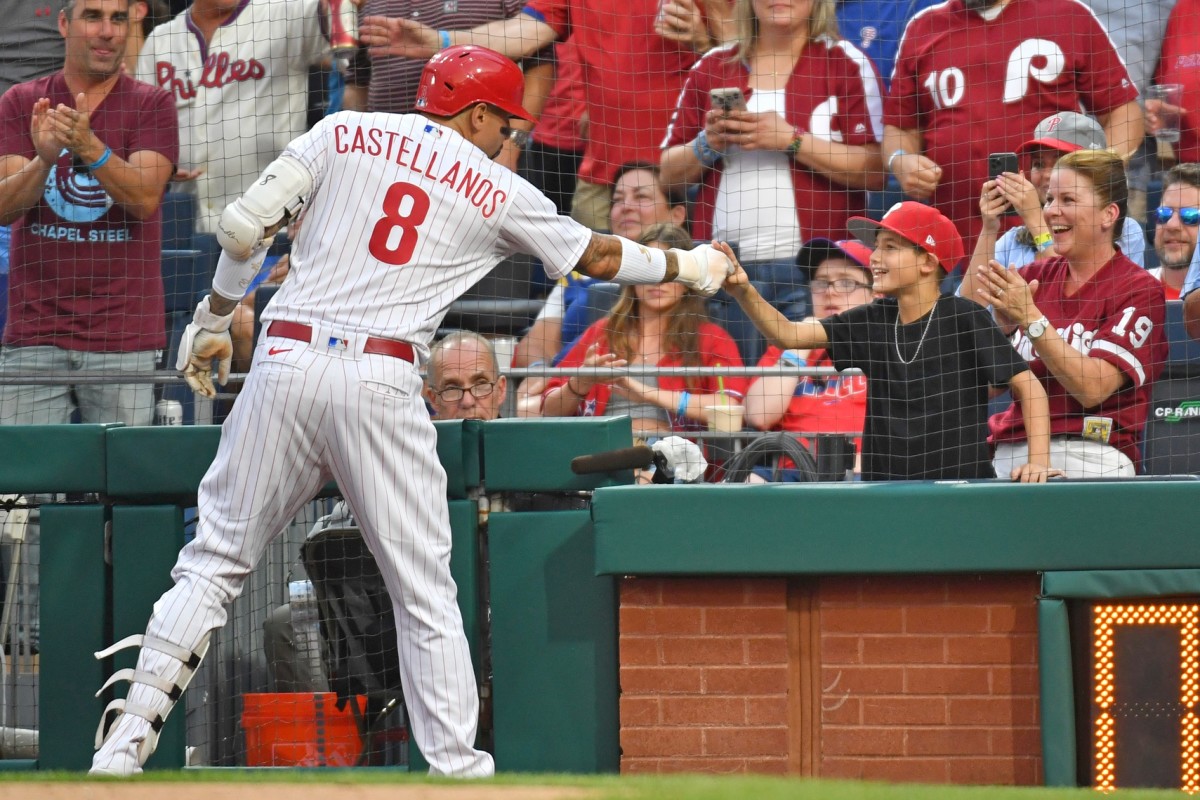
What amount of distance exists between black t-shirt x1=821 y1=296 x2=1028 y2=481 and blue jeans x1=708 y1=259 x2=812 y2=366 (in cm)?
124

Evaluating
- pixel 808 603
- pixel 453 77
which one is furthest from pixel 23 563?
pixel 808 603

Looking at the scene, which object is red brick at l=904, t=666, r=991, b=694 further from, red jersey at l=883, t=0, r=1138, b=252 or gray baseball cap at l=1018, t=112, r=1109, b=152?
red jersey at l=883, t=0, r=1138, b=252

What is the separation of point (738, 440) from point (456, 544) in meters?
1.64

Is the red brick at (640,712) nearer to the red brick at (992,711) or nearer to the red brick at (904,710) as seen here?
the red brick at (904,710)

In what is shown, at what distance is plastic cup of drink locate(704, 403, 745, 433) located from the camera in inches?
213

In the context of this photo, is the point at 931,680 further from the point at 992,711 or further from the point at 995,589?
the point at 995,589

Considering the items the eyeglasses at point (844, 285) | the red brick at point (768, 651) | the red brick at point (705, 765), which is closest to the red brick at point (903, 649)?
the red brick at point (768, 651)

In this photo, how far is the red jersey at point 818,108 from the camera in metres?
6.24

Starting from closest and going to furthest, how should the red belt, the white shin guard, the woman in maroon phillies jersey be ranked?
the white shin guard
the red belt
the woman in maroon phillies jersey

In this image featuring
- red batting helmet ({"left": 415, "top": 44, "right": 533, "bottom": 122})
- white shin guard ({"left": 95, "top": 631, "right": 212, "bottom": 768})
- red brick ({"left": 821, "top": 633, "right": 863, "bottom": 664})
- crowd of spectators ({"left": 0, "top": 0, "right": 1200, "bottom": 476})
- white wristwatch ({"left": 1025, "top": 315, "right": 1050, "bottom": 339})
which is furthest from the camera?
crowd of spectators ({"left": 0, "top": 0, "right": 1200, "bottom": 476})

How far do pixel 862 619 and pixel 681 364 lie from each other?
1945 millimetres

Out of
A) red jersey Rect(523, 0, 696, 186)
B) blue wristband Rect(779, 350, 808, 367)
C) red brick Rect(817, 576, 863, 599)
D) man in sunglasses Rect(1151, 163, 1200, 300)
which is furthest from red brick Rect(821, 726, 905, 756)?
red jersey Rect(523, 0, 696, 186)

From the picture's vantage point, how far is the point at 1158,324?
4953 millimetres

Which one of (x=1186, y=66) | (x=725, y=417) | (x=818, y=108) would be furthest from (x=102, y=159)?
(x=1186, y=66)
